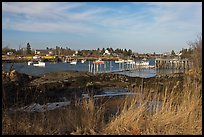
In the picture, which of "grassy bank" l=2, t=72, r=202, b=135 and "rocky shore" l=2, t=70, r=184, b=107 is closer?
"grassy bank" l=2, t=72, r=202, b=135

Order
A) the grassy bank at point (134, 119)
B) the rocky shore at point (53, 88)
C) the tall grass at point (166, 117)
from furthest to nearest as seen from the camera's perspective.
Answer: the rocky shore at point (53, 88) < the tall grass at point (166, 117) < the grassy bank at point (134, 119)

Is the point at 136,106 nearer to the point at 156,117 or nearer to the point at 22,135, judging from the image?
the point at 156,117

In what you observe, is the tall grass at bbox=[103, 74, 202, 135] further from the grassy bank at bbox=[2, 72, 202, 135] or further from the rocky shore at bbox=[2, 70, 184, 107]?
the rocky shore at bbox=[2, 70, 184, 107]

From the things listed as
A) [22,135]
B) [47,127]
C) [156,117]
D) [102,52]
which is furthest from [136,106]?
[102,52]

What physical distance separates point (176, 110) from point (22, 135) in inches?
172

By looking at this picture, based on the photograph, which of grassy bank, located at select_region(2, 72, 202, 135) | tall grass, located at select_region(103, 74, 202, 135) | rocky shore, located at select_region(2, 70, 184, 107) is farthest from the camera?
rocky shore, located at select_region(2, 70, 184, 107)

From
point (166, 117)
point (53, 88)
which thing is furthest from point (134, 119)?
point (53, 88)

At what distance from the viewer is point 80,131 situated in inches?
320

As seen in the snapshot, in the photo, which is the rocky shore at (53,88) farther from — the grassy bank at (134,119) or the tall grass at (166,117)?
the tall grass at (166,117)

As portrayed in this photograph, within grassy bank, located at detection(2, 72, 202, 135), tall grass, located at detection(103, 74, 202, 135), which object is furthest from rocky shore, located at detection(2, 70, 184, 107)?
tall grass, located at detection(103, 74, 202, 135)

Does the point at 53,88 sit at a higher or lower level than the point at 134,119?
lower

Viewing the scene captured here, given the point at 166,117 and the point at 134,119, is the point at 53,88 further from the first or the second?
the point at 134,119

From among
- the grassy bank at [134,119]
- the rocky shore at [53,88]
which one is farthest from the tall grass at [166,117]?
the rocky shore at [53,88]

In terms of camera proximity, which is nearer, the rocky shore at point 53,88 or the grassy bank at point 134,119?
the grassy bank at point 134,119
